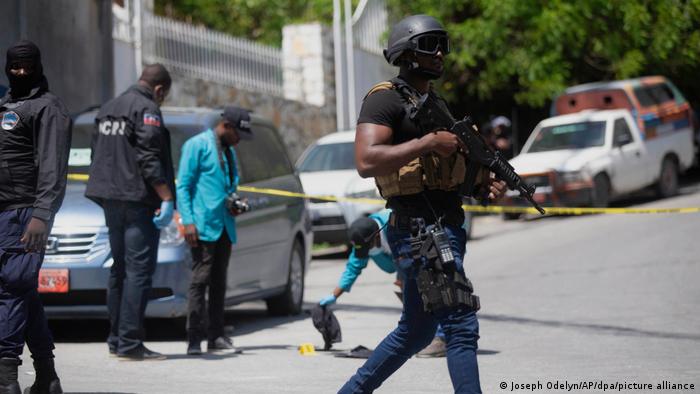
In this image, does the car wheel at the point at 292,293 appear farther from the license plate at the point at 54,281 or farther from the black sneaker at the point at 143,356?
the black sneaker at the point at 143,356

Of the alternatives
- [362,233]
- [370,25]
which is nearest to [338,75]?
[370,25]

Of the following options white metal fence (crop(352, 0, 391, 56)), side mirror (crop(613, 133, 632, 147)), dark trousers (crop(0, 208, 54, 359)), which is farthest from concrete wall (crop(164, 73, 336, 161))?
dark trousers (crop(0, 208, 54, 359))

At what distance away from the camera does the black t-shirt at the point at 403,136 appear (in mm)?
5551

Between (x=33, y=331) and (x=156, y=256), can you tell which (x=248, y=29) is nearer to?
(x=156, y=256)

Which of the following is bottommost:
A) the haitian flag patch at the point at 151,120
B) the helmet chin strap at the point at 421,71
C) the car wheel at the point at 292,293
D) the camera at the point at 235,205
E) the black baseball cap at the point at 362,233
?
the car wheel at the point at 292,293

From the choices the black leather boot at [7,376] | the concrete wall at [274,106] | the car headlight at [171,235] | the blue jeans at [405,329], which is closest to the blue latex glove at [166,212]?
the car headlight at [171,235]

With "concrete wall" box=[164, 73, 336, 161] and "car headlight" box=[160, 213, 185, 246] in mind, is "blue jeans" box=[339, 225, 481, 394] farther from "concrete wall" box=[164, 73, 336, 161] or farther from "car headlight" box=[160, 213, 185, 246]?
"concrete wall" box=[164, 73, 336, 161]

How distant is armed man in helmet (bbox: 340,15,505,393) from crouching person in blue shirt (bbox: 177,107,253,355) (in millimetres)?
3509

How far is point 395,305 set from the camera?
1219 cm

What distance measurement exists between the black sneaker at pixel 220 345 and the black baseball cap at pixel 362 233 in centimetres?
125

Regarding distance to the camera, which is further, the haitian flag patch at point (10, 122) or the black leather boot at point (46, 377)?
the black leather boot at point (46, 377)

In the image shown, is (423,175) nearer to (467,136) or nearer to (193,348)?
(467,136)

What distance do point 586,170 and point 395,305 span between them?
10.1m

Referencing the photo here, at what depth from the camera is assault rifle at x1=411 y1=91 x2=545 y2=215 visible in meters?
5.51
